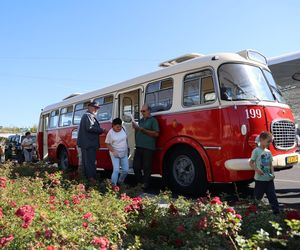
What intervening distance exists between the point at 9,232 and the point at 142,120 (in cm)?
528

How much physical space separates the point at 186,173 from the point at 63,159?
684 cm

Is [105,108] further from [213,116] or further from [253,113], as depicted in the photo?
[253,113]

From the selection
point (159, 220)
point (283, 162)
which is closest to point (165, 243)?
point (159, 220)

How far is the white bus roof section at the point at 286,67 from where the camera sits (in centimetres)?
828

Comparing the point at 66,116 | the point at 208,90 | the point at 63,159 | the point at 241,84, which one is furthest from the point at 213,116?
the point at 63,159

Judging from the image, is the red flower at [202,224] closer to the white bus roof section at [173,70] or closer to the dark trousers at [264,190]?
the dark trousers at [264,190]

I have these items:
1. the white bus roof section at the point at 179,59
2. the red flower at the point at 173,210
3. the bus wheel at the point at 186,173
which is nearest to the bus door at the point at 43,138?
the white bus roof section at the point at 179,59

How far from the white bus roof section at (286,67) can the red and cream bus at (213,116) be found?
1.80 ft

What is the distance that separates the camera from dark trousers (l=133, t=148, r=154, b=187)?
7.90m

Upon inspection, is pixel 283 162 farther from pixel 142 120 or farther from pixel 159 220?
pixel 159 220

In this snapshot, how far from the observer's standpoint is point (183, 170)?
7.59 meters

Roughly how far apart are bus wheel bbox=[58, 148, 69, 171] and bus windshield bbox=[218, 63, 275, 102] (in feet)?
24.2

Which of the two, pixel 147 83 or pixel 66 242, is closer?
pixel 66 242

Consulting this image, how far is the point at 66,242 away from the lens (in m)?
2.88
